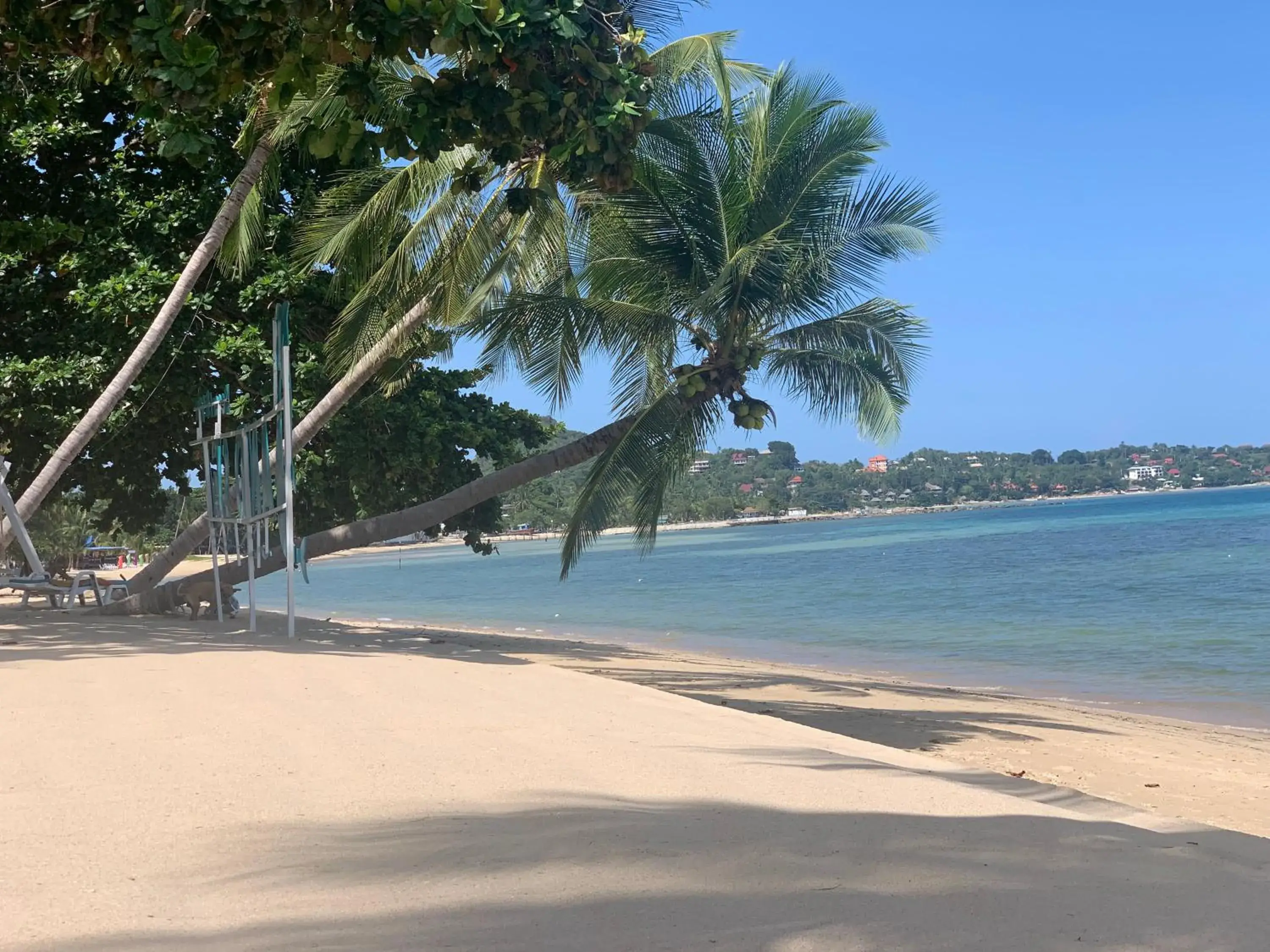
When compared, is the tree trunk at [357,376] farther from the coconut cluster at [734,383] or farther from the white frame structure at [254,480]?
the coconut cluster at [734,383]

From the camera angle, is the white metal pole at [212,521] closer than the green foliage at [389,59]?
No

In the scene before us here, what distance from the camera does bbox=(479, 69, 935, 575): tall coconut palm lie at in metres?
11.8

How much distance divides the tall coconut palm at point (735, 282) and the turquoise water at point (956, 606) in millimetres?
5232

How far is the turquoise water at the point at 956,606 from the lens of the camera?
15.9 m

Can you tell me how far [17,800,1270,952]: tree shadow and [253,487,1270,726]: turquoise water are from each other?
945 cm

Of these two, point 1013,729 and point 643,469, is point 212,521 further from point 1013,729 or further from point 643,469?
point 1013,729

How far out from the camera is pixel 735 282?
38.4ft

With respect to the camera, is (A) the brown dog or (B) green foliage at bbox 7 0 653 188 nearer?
(B) green foliage at bbox 7 0 653 188

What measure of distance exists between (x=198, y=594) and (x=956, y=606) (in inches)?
719

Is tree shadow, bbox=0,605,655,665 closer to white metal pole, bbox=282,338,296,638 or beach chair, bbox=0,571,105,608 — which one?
beach chair, bbox=0,571,105,608

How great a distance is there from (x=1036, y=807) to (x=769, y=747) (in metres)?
1.35

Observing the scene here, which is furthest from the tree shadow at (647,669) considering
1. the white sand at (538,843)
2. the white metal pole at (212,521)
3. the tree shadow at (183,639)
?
the white sand at (538,843)

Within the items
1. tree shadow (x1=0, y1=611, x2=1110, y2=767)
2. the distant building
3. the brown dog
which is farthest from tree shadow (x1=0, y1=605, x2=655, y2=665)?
the distant building

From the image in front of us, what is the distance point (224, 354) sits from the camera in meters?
12.8
